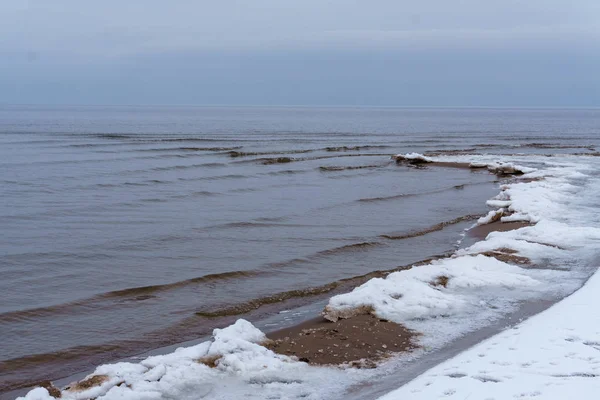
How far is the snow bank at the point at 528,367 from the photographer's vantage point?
568cm

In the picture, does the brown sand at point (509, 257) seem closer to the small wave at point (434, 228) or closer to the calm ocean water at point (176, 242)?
Result: the calm ocean water at point (176, 242)

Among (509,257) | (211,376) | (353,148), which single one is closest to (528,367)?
(211,376)

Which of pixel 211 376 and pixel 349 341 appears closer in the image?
pixel 211 376

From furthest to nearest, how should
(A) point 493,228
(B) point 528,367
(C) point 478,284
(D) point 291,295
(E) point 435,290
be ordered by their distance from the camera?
(A) point 493,228, (D) point 291,295, (C) point 478,284, (E) point 435,290, (B) point 528,367

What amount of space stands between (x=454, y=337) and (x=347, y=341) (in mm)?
1398

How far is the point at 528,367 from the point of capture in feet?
20.7

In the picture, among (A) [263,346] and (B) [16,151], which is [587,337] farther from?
(B) [16,151]

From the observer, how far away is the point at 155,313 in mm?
9812

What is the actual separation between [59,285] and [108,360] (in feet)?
12.9

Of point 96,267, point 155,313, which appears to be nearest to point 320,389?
point 155,313

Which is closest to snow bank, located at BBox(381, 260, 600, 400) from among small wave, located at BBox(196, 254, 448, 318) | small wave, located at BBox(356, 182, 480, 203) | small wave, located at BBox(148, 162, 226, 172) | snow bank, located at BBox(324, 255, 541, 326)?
snow bank, located at BBox(324, 255, 541, 326)

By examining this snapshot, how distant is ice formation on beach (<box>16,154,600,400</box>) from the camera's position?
607 cm

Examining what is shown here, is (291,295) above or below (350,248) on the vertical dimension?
above

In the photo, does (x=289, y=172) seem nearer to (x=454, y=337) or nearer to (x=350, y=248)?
(x=350, y=248)
